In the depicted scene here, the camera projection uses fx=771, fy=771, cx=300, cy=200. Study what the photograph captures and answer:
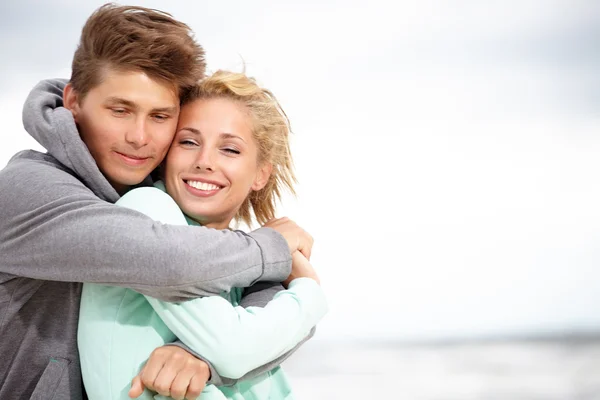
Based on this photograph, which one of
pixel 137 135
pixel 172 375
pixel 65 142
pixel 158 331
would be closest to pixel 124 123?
pixel 137 135

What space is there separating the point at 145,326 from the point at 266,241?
1.15 feet

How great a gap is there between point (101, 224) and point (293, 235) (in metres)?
0.62

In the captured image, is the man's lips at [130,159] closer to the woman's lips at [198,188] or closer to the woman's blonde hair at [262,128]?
the woman's lips at [198,188]

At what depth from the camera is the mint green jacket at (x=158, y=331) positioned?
162 centimetres

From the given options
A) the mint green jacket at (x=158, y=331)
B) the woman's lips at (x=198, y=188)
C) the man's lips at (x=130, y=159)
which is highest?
the man's lips at (x=130, y=159)

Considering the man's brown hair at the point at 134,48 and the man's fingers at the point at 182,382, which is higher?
the man's brown hair at the point at 134,48

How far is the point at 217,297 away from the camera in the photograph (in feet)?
5.43

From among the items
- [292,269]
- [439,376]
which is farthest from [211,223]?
[439,376]

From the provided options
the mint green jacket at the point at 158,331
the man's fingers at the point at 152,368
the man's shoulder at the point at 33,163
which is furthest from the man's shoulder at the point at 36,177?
the man's fingers at the point at 152,368

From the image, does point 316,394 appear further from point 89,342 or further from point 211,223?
point 89,342

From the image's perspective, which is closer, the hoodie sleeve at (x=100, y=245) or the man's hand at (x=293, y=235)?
the hoodie sleeve at (x=100, y=245)

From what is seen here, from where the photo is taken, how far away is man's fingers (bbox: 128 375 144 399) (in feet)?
5.20

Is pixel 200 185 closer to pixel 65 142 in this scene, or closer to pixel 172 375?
pixel 65 142

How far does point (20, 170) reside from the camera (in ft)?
5.67
